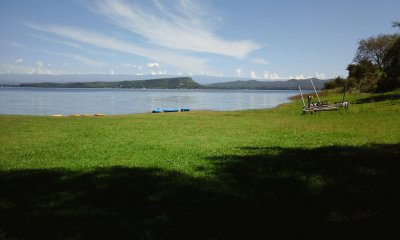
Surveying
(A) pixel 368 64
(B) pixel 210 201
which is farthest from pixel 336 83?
(B) pixel 210 201

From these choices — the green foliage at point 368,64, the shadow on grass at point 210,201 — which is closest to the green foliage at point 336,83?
the green foliage at point 368,64

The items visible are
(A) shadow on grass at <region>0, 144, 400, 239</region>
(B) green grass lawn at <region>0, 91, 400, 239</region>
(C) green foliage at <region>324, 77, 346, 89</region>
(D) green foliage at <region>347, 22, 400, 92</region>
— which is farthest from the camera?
(C) green foliage at <region>324, 77, 346, 89</region>

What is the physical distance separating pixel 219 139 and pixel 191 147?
12.2 ft

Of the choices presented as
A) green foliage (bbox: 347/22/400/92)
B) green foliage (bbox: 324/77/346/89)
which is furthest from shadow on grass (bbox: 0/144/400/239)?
green foliage (bbox: 324/77/346/89)

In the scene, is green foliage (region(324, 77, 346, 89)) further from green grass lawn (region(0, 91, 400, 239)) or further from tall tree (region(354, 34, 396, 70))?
green grass lawn (region(0, 91, 400, 239))

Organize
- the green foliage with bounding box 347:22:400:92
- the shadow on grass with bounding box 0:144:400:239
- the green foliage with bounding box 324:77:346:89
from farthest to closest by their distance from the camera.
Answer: the green foliage with bounding box 324:77:346:89
the green foliage with bounding box 347:22:400:92
the shadow on grass with bounding box 0:144:400:239

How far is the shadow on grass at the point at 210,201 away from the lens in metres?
7.15

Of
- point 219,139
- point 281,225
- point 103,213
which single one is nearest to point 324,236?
point 281,225

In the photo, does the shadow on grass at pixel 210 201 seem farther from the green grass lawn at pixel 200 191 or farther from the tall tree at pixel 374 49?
the tall tree at pixel 374 49

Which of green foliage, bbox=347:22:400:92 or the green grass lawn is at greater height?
green foliage, bbox=347:22:400:92

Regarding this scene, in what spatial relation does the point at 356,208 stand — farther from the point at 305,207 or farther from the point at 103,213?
the point at 103,213

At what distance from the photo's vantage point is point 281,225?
286 inches

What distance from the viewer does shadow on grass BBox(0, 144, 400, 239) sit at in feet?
23.5

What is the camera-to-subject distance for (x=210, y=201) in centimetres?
884
